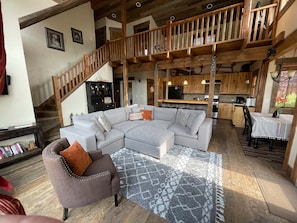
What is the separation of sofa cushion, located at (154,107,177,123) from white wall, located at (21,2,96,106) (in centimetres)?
405

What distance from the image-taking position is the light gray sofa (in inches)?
99.3

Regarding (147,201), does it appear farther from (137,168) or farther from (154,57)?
(154,57)

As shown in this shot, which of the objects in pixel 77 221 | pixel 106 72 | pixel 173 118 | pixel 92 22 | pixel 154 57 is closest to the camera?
pixel 77 221

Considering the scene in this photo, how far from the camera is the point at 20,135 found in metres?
2.69

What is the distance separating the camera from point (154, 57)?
4.83 m

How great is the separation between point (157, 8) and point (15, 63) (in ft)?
17.6

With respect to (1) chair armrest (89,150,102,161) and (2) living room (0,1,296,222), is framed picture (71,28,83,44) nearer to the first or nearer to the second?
(2) living room (0,1,296,222)

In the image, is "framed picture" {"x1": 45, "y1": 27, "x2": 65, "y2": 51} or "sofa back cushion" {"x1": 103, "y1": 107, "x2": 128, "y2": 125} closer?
"sofa back cushion" {"x1": 103, "y1": 107, "x2": 128, "y2": 125}

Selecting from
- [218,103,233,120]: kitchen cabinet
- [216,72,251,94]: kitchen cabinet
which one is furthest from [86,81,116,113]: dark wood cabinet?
[216,72,251,94]: kitchen cabinet

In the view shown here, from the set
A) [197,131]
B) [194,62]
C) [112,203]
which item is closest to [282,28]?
[194,62]

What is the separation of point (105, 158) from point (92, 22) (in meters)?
6.73

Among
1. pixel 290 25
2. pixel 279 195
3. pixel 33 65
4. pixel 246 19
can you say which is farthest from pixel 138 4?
pixel 279 195

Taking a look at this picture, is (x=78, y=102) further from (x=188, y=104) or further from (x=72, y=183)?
(x=188, y=104)

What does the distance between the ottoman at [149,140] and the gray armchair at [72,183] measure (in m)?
1.13
